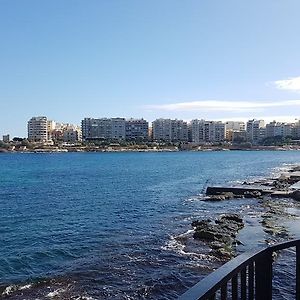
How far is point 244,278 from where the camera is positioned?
3.32 metres

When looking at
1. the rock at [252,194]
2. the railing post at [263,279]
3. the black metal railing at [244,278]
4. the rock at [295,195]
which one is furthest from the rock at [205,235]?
the rock at [252,194]

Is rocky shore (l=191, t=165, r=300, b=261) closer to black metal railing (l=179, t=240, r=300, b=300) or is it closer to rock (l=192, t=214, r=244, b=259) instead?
rock (l=192, t=214, r=244, b=259)

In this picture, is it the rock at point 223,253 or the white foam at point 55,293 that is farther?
the rock at point 223,253

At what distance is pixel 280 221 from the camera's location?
92.5 ft

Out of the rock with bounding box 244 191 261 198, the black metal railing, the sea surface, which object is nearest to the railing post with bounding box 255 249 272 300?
the black metal railing

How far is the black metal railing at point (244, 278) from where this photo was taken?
281 cm

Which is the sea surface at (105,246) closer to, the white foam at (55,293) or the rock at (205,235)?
the white foam at (55,293)

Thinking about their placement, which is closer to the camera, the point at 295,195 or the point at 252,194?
the point at 295,195

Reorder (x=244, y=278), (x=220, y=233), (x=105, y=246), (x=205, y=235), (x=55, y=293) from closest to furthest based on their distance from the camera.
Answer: (x=244, y=278), (x=55, y=293), (x=105, y=246), (x=205, y=235), (x=220, y=233)

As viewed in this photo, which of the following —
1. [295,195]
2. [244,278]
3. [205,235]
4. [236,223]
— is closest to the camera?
[244,278]

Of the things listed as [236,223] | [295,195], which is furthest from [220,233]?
[295,195]

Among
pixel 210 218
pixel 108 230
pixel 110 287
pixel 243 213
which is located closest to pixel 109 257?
pixel 110 287

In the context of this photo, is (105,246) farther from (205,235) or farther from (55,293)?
(55,293)

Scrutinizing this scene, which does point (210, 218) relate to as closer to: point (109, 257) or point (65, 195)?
point (109, 257)
